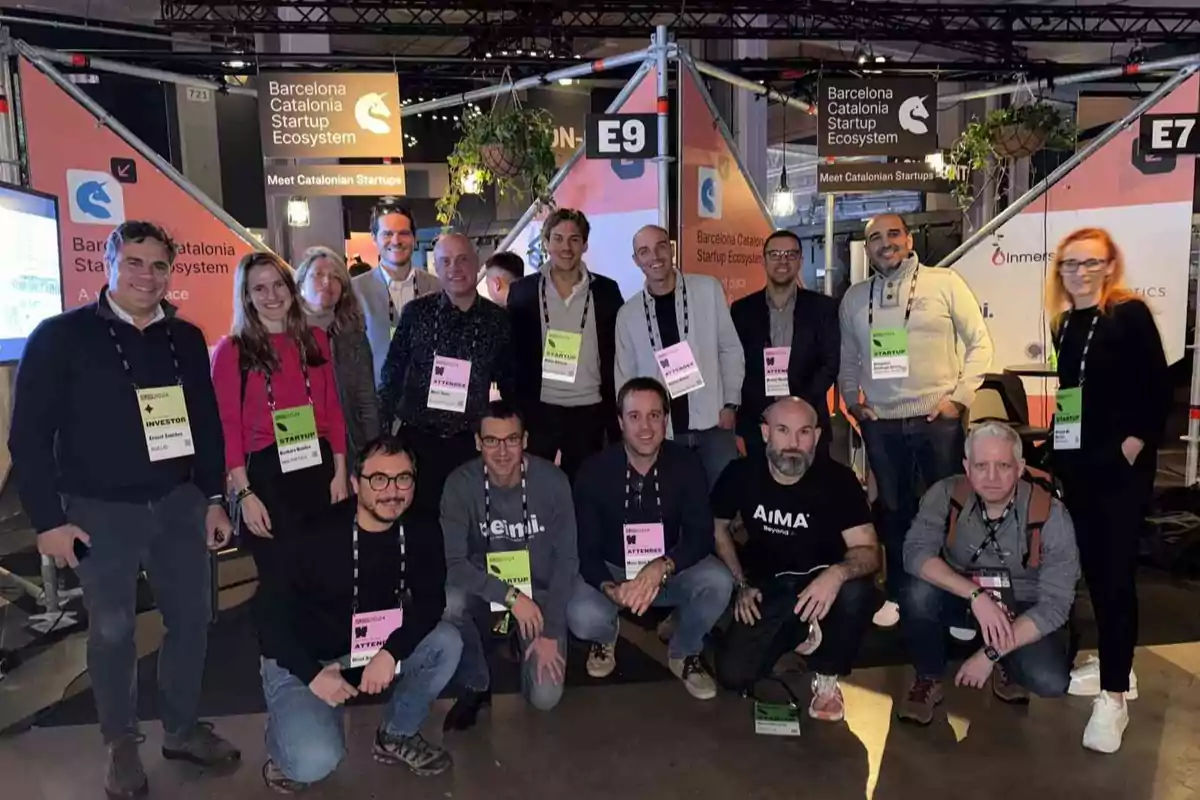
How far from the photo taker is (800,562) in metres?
3.02

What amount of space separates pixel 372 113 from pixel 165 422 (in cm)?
315

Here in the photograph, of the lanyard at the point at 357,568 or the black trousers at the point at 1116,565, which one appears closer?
the lanyard at the point at 357,568

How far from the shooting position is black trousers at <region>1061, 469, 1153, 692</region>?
106 inches

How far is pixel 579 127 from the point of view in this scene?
10.6 m

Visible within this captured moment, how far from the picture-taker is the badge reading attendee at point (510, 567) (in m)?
2.91

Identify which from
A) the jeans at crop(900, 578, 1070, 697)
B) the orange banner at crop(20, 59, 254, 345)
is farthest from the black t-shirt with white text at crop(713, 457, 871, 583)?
the orange banner at crop(20, 59, 254, 345)

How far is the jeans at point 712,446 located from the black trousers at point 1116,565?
4.28ft

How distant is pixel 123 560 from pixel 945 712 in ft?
8.56

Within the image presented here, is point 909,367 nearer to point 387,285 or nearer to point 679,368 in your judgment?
point 679,368

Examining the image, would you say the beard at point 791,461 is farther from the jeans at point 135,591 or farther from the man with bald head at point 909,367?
the jeans at point 135,591

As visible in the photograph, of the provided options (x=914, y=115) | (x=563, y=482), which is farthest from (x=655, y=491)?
(x=914, y=115)

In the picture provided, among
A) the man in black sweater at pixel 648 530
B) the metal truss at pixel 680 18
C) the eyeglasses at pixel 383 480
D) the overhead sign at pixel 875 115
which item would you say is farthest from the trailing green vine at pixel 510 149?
the eyeglasses at pixel 383 480

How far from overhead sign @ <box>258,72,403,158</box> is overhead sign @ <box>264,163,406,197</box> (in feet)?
0.26

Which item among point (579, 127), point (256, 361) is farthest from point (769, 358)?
point (579, 127)
